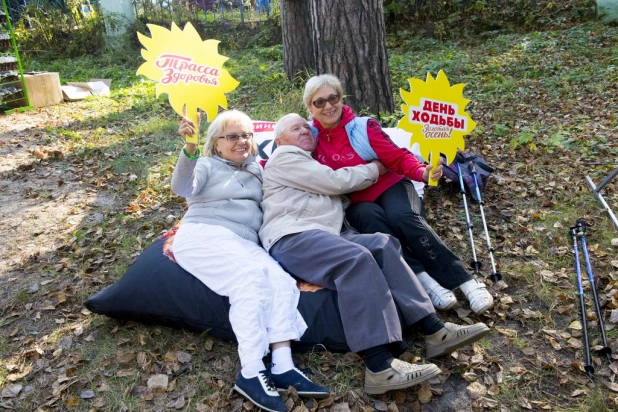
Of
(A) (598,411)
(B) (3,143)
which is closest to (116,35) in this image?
(B) (3,143)

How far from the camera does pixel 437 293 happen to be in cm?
348

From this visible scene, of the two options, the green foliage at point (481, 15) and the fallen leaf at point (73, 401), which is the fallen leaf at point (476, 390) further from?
the green foliage at point (481, 15)

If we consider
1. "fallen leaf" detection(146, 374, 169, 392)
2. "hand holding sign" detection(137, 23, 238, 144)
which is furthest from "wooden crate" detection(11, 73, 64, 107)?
"fallen leaf" detection(146, 374, 169, 392)

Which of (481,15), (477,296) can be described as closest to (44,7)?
(481,15)

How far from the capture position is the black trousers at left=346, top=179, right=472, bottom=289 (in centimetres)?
354

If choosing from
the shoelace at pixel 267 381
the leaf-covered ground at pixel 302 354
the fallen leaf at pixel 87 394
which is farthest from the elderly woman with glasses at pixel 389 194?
the fallen leaf at pixel 87 394

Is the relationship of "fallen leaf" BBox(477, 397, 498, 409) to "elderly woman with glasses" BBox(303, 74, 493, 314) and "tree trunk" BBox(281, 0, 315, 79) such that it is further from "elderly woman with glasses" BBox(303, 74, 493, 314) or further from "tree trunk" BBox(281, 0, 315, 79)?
"tree trunk" BBox(281, 0, 315, 79)

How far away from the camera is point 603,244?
409cm

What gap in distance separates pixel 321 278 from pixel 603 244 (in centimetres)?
251

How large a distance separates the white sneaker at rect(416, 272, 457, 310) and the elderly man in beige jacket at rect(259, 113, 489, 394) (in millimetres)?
313

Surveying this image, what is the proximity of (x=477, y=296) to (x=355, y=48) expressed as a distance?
3201 mm

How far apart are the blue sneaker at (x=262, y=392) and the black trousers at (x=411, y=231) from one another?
1.34 metres

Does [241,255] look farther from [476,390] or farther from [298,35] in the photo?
[298,35]

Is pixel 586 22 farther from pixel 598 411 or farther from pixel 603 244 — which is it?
pixel 598 411
